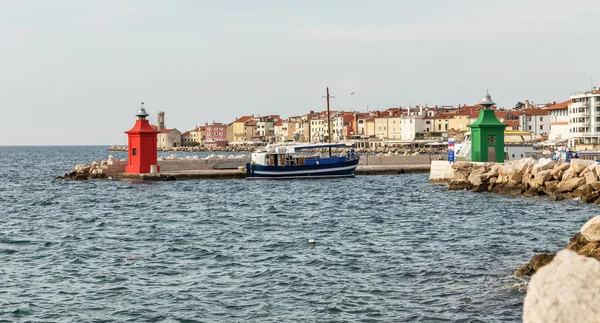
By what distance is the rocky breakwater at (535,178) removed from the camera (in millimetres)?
33750

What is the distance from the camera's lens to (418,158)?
6384 centimetres

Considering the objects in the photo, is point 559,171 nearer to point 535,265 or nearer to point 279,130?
point 535,265

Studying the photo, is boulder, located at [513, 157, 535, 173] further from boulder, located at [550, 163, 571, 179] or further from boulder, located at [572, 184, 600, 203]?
boulder, located at [572, 184, 600, 203]

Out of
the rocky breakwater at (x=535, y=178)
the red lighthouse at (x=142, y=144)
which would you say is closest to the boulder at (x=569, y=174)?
the rocky breakwater at (x=535, y=178)

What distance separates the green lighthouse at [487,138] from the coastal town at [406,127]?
1160 cm

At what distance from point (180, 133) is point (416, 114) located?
77.8 meters

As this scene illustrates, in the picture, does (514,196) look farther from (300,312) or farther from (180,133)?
(180,133)

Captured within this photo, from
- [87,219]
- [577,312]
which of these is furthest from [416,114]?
[577,312]

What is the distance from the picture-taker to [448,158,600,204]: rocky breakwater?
33.8 m

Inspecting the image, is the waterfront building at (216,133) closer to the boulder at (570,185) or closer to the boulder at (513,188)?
the boulder at (513,188)

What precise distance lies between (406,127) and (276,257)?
124246mm

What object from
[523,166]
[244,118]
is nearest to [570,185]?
[523,166]

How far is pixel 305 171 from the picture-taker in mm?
54688

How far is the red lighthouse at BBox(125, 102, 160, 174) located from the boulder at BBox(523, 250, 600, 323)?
151 feet
